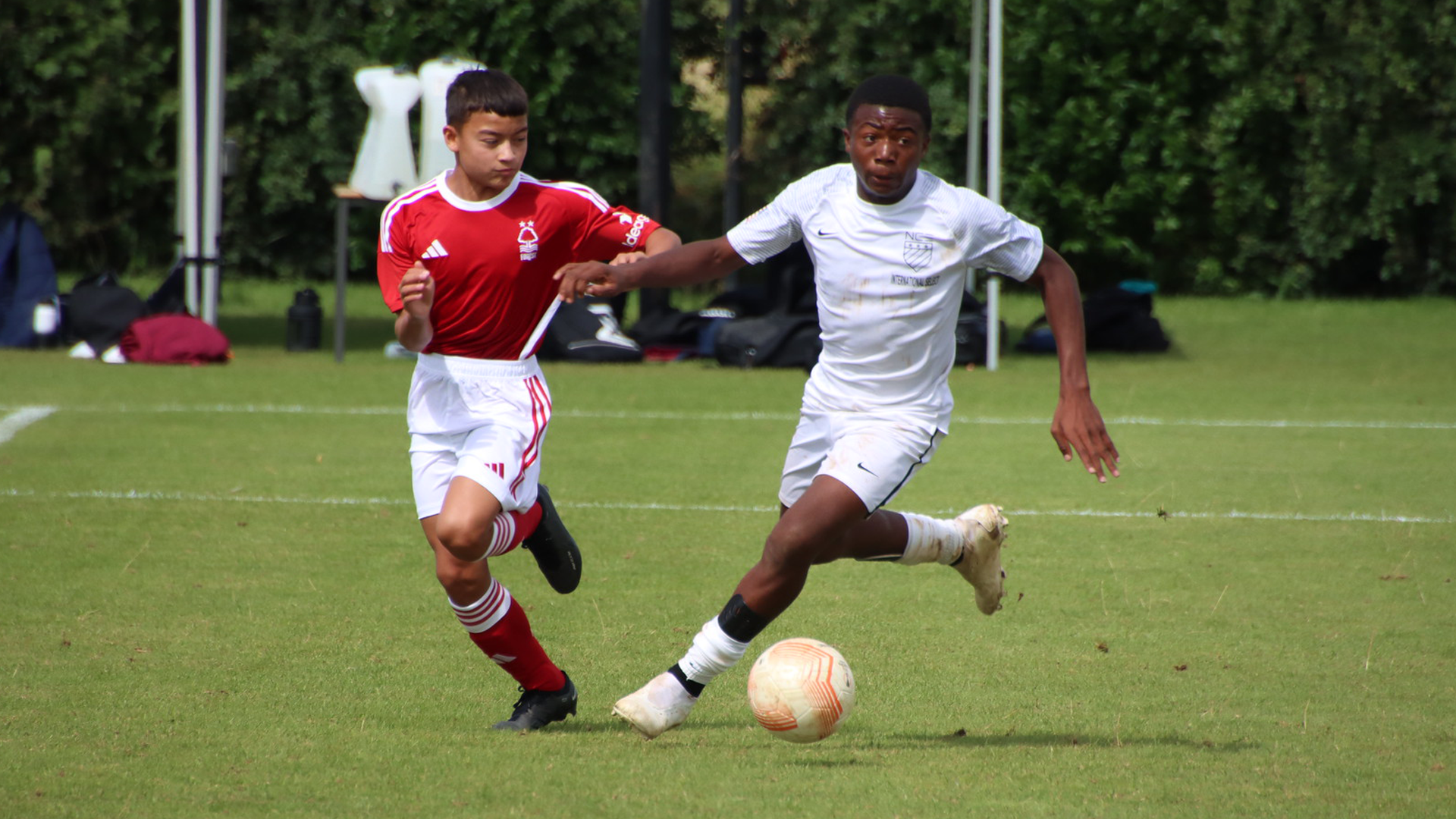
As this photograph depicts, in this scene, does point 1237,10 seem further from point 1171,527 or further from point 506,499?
point 506,499

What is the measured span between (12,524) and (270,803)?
433 centimetres

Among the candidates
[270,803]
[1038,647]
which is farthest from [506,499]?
[1038,647]

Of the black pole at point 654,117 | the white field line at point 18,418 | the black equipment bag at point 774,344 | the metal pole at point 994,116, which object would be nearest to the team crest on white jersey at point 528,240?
the white field line at point 18,418

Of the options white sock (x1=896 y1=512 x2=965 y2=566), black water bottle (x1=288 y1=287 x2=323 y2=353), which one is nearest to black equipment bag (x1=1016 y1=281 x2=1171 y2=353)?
black water bottle (x1=288 y1=287 x2=323 y2=353)

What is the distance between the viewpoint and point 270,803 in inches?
148

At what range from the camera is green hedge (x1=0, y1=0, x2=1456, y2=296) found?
21.1 meters

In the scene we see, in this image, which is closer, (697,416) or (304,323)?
(697,416)

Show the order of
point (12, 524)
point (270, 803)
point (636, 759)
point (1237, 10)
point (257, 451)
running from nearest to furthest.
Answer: point (270, 803) → point (636, 759) → point (12, 524) → point (257, 451) → point (1237, 10)

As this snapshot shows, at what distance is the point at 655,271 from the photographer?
180 inches

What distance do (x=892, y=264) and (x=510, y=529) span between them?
4.44ft

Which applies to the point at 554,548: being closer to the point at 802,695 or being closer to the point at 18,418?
the point at 802,695

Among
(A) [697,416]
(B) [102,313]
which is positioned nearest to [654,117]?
(B) [102,313]

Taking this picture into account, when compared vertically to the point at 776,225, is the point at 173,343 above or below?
below

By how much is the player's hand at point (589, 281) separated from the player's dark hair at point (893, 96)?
798mm
